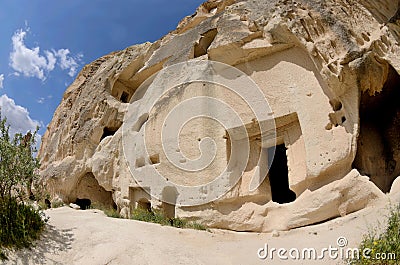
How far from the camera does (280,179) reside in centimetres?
1123

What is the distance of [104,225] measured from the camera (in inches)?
279

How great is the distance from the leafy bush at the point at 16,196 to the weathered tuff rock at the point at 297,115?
406 cm

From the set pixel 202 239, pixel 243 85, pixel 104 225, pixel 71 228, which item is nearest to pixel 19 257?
pixel 71 228

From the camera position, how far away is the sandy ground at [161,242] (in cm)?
560

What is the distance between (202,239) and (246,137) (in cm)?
326

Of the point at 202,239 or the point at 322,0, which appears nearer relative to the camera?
the point at 202,239

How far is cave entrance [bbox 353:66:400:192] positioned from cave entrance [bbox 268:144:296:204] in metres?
2.49

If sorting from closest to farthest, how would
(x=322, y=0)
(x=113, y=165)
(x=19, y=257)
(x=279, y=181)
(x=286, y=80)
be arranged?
(x=19, y=257) → (x=322, y=0) → (x=286, y=80) → (x=279, y=181) → (x=113, y=165)

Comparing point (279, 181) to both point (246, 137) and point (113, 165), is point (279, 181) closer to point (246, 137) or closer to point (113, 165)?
point (246, 137)

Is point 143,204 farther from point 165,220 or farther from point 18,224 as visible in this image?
point 18,224

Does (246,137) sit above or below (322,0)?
below

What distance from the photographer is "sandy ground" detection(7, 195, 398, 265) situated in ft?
18.4

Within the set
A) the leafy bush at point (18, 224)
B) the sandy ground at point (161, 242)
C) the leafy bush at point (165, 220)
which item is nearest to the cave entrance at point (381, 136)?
the sandy ground at point (161, 242)

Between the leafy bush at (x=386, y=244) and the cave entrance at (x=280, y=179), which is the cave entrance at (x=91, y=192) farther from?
the leafy bush at (x=386, y=244)
